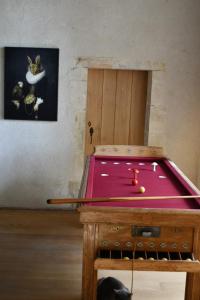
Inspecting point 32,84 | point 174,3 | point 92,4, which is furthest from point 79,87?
point 174,3

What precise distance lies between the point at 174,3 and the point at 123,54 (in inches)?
37.6

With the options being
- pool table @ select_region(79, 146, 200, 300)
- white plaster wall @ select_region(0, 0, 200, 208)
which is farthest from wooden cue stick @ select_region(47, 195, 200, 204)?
white plaster wall @ select_region(0, 0, 200, 208)

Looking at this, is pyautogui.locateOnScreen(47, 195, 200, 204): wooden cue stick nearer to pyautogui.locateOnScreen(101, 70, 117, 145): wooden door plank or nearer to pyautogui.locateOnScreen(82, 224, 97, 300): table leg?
pyautogui.locateOnScreen(82, 224, 97, 300): table leg

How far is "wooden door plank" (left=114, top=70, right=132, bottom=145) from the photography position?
5.51 meters

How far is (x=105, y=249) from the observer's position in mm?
2574

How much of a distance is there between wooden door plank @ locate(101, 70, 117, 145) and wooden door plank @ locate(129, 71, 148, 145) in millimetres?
277

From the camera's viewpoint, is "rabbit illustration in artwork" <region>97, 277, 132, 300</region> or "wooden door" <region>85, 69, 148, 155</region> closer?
"rabbit illustration in artwork" <region>97, 277, 132, 300</region>

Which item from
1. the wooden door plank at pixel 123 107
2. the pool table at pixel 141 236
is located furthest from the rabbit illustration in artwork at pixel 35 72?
the pool table at pixel 141 236

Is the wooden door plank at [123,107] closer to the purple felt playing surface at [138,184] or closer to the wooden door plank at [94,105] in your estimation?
the wooden door plank at [94,105]

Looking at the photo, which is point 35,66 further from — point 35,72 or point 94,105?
point 94,105

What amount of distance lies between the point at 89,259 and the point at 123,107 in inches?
132

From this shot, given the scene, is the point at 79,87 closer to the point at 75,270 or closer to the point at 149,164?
the point at 149,164

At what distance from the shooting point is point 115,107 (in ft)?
18.3

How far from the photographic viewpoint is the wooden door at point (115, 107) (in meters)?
5.51
